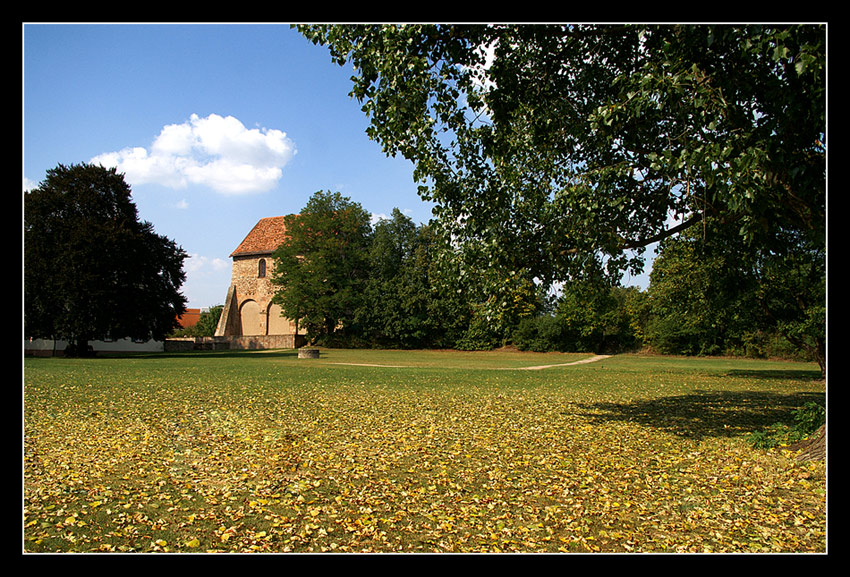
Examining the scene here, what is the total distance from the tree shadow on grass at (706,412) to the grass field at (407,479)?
3.4 inches

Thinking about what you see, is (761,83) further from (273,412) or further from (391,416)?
(273,412)

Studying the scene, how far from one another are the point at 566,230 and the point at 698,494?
3.71m

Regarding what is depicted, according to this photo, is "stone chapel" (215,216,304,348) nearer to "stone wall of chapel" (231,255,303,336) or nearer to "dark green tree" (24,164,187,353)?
"stone wall of chapel" (231,255,303,336)

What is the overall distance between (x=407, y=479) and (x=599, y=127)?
195 inches

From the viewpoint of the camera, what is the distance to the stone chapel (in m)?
54.0

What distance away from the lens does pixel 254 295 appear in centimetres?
5497

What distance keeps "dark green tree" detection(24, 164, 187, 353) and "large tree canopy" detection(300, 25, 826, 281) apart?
27.0m

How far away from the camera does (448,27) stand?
5883 mm

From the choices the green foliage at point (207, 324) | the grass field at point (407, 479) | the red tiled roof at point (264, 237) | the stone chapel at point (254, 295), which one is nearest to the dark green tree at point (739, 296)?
the grass field at point (407, 479)

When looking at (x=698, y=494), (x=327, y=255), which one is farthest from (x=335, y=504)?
(x=327, y=255)

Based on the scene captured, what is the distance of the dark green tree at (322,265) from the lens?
4847 centimetres

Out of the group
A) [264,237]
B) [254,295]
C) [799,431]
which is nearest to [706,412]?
[799,431]

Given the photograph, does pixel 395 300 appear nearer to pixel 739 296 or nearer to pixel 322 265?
pixel 322 265

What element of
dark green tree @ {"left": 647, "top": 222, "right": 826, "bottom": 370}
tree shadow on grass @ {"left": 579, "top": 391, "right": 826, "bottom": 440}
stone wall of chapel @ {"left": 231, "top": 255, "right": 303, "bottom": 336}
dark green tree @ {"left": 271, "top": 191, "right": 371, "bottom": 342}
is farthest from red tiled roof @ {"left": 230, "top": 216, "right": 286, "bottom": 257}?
tree shadow on grass @ {"left": 579, "top": 391, "right": 826, "bottom": 440}
